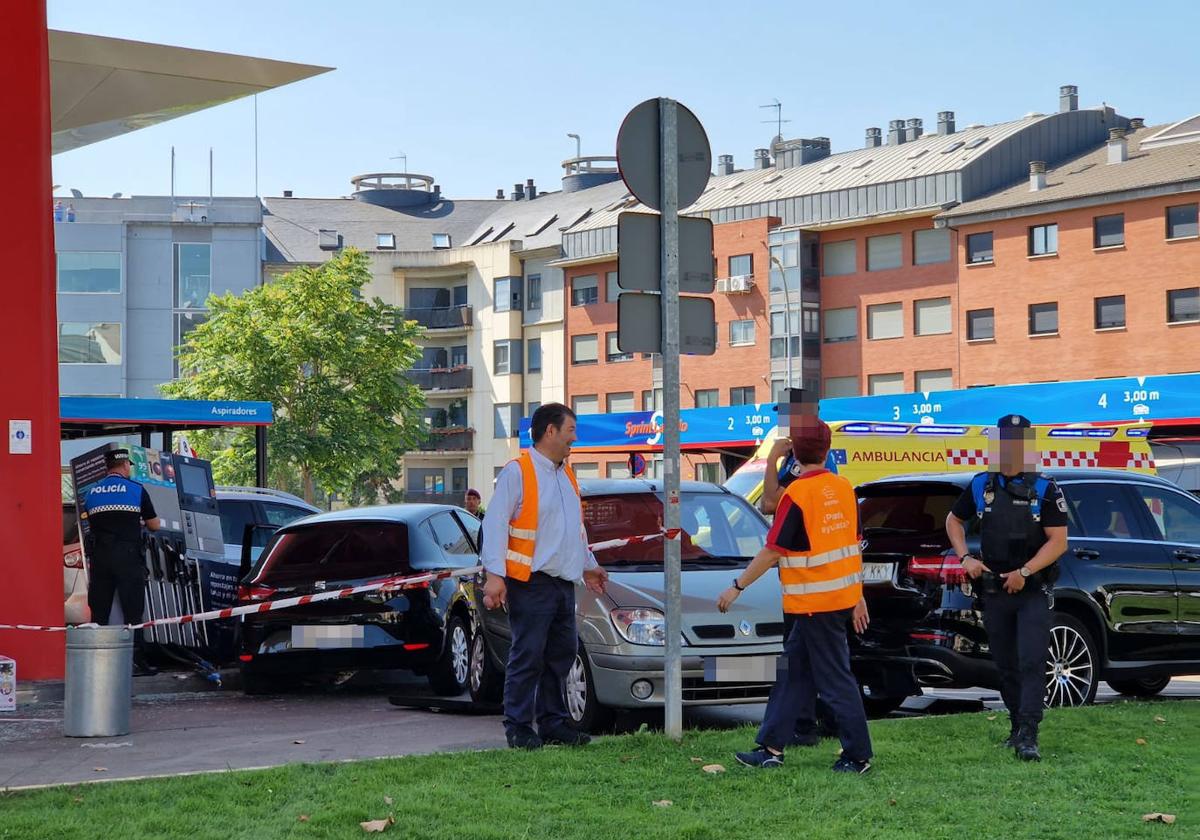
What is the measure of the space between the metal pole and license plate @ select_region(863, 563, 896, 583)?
7.31ft

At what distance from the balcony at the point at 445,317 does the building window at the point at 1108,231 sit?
39946 millimetres

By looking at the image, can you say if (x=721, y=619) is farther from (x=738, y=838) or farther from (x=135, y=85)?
(x=135, y=85)

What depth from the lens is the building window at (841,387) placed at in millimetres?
70250

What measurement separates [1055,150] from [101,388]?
44722 millimetres

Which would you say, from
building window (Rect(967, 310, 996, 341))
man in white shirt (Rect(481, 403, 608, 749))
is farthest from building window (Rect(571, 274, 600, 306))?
man in white shirt (Rect(481, 403, 608, 749))

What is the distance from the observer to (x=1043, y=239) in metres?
62.5

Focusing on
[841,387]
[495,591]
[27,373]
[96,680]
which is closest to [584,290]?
[841,387]

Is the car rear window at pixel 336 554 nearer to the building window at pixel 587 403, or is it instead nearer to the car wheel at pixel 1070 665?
the car wheel at pixel 1070 665

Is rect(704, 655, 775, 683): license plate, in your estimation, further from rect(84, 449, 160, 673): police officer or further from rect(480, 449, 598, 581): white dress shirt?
rect(84, 449, 160, 673): police officer

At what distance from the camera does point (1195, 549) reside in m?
12.3

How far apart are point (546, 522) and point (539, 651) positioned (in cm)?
70

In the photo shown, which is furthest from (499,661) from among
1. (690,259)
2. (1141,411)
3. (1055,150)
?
(1055,150)

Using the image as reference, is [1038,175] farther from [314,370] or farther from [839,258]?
[314,370]

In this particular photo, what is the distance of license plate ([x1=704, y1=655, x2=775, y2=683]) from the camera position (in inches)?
412
